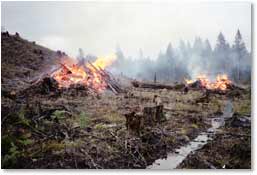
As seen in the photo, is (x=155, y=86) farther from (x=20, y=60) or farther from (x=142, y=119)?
(x=20, y=60)

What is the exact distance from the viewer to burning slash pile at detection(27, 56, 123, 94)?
268 centimetres

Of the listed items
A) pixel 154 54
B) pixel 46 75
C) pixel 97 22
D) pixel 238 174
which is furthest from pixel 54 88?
pixel 238 174

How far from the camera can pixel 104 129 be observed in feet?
8.80

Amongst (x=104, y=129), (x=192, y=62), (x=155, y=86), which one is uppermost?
(x=192, y=62)

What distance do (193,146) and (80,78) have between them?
2.93 feet

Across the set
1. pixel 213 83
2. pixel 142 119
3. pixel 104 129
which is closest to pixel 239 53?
pixel 213 83

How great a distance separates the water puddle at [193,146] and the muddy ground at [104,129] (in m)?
0.03

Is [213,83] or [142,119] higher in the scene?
[213,83]

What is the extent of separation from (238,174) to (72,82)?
4.20 feet

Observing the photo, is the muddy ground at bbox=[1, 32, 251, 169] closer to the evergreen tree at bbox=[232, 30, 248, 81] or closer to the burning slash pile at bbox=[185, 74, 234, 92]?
the burning slash pile at bbox=[185, 74, 234, 92]

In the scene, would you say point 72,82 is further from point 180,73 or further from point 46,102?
point 180,73

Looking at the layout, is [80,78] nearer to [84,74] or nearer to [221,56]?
[84,74]

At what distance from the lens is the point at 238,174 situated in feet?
8.77

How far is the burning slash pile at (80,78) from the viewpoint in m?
2.68
